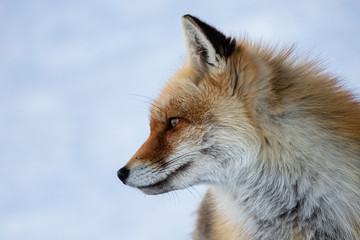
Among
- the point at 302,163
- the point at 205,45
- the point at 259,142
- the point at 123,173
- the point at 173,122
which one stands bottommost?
the point at 302,163

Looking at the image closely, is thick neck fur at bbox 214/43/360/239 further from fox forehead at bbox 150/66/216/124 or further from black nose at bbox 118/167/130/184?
black nose at bbox 118/167/130/184

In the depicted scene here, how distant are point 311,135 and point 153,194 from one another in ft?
4.10

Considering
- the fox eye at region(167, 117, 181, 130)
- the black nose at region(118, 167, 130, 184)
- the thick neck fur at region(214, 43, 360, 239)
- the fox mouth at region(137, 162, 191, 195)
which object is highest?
the fox eye at region(167, 117, 181, 130)

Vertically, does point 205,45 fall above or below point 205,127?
above

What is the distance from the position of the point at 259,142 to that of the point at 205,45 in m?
0.83

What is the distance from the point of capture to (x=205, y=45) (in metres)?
3.11

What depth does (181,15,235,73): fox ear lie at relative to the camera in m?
3.00

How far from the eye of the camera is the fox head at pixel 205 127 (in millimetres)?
2928

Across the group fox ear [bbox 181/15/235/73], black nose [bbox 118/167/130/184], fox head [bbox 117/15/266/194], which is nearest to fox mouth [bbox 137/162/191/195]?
fox head [bbox 117/15/266/194]

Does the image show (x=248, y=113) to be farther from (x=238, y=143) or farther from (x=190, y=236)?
(x=190, y=236)

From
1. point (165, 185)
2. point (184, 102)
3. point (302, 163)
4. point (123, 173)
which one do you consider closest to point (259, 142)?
point (302, 163)

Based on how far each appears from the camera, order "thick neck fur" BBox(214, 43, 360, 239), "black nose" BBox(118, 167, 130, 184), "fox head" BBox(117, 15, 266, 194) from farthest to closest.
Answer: "black nose" BBox(118, 167, 130, 184) → "fox head" BBox(117, 15, 266, 194) → "thick neck fur" BBox(214, 43, 360, 239)

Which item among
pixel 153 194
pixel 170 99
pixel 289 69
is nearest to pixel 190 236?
pixel 153 194

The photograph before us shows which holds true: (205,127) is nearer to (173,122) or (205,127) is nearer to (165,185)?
(173,122)
